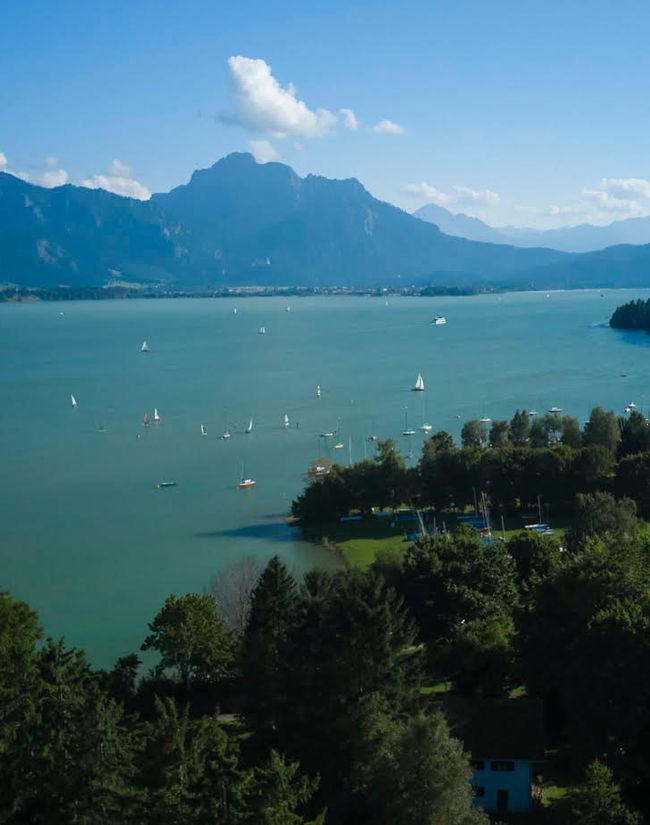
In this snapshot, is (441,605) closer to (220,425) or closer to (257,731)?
(257,731)

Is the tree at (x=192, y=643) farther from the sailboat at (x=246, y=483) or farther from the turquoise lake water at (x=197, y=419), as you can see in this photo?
the sailboat at (x=246, y=483)

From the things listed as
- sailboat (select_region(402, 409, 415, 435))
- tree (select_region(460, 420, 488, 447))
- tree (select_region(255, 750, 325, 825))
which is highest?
tree (select_region(255, 750, 325, 825))

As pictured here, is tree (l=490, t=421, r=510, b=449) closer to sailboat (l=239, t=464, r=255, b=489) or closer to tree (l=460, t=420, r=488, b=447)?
tree (l=460, t=420, r=488, b=447)

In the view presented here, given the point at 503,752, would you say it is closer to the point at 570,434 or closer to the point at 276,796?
the point at 276,796

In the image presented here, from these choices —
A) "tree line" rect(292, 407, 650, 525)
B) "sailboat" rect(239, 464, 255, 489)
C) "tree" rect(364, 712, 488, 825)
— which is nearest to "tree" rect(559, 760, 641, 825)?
"tree" rect(364, 712, 488, 825)

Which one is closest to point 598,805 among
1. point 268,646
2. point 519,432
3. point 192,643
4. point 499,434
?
point 268,646

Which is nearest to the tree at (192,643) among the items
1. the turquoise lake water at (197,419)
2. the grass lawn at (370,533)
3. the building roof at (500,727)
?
the building roof at (500,727)
